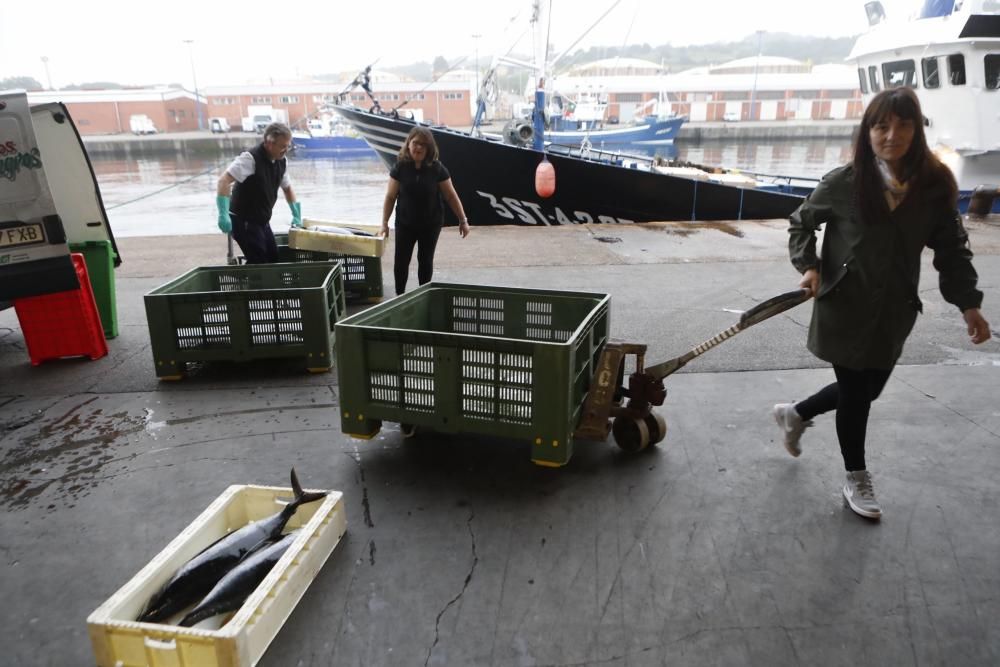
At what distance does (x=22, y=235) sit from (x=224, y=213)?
4.61ft

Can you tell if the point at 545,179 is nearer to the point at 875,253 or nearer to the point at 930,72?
the point at 930,72

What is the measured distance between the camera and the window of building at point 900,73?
14500 millimetres

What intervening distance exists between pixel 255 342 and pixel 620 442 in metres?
2.59

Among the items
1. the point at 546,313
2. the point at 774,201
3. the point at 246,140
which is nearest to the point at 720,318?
the point at 546,313

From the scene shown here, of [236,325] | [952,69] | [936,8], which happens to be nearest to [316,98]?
[936,8]

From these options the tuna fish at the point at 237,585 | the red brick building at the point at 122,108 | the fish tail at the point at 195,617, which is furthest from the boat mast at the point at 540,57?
the red brick building at the point at 122,108

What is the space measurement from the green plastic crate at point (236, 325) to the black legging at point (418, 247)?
1291 mm

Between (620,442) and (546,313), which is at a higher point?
(546,313)

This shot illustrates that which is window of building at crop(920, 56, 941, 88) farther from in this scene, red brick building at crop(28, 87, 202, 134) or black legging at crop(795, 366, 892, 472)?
red brick building at crop(28, 87, 202, 134)

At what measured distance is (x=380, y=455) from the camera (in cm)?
337

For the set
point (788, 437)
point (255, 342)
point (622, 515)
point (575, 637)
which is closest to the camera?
point (575, 637)

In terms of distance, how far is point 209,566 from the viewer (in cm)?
222

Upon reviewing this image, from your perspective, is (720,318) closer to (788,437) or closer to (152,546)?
(788,437)

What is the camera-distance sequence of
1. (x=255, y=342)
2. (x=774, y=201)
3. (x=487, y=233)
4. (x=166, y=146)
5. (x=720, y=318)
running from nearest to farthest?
(x=255, y=342)
(x=720, y=318)
(x=487, y=233)
(x=774, y=201)
(x=166, y=146)
